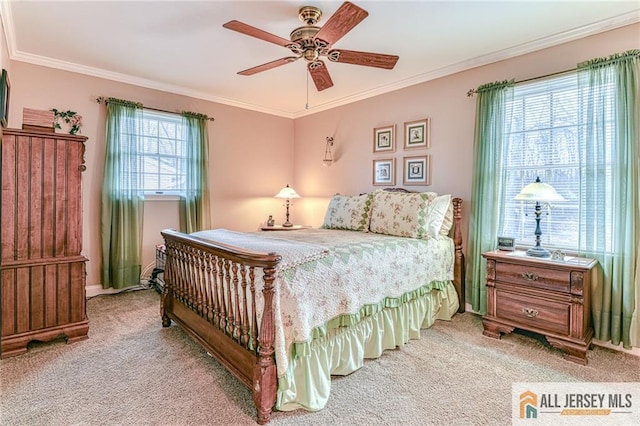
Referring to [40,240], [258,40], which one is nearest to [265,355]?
[40,240]

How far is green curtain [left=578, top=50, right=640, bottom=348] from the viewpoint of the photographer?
7.91ft

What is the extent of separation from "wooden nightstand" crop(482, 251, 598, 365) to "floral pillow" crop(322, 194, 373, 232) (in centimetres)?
126

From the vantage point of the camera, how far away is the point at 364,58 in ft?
8.21

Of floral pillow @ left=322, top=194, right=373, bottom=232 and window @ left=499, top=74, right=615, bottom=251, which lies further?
floral pillow @ left=322, top=194, right=373, bottom=232

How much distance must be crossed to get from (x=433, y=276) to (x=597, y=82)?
2058 mm

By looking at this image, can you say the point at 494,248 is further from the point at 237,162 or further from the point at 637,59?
the point at 237,162

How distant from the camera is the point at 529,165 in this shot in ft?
9.78

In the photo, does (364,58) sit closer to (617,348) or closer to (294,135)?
(617,348)

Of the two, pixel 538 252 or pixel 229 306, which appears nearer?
pixel 229 306

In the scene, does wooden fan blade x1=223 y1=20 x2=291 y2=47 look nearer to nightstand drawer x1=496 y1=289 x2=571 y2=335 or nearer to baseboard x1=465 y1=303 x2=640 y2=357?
nightstand drawer x1=496 y1=289 x2=571 y2=335

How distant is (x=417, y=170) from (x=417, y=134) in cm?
43

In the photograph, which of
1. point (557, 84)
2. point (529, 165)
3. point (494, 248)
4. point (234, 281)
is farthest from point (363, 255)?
point (557, 84)

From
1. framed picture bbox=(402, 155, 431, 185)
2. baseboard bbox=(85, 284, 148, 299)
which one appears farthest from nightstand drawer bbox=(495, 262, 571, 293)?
baseboard bbox=(85, 284, 148, 299)

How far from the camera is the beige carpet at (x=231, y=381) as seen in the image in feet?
5.79
